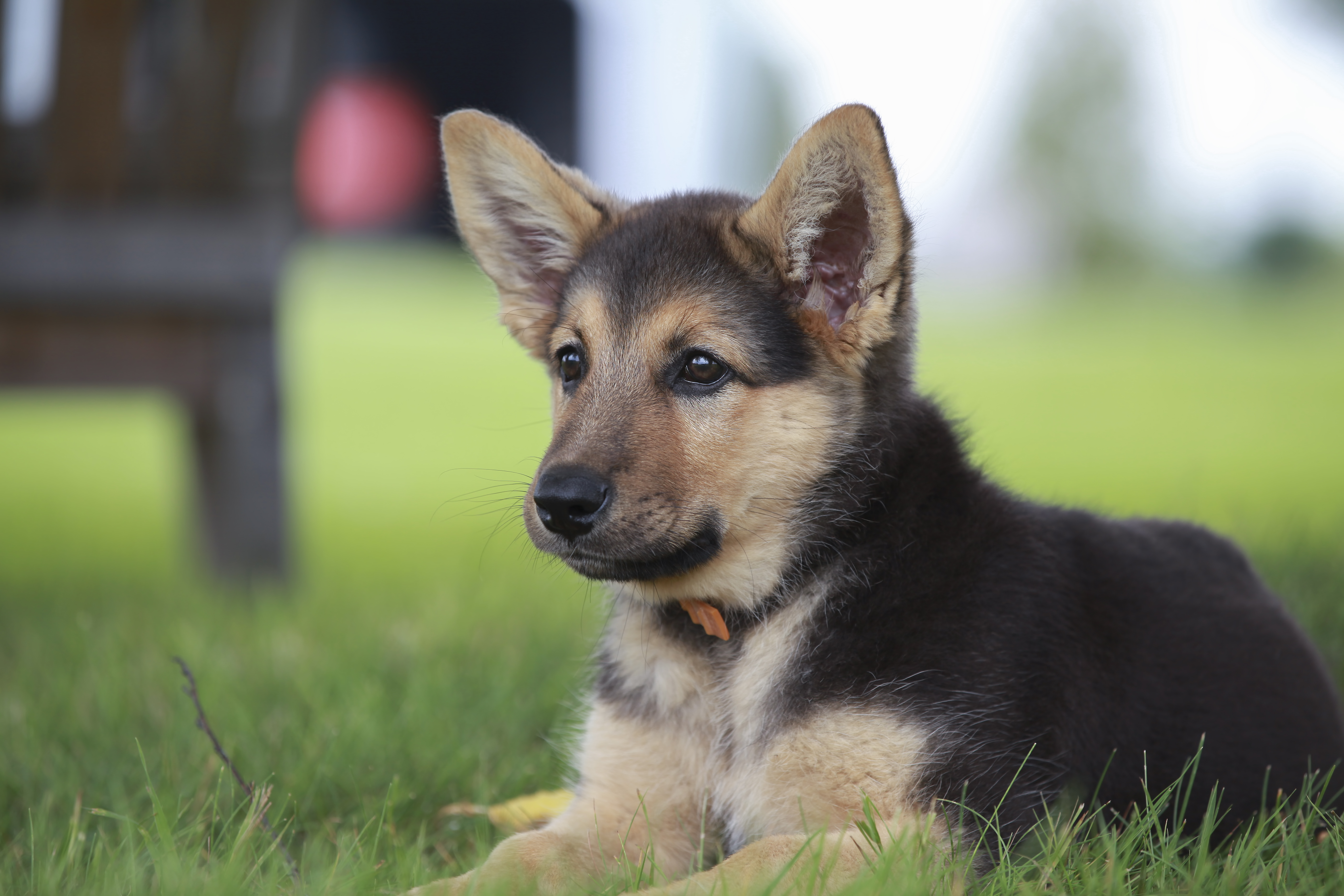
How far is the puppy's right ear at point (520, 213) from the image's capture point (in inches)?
140

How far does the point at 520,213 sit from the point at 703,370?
1.00 meters

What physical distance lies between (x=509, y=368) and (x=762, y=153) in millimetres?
48350

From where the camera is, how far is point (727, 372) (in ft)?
10.3

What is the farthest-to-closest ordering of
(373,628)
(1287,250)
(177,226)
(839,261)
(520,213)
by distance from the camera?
1. (1287,250)
2. (177,226)
3. (373,628)
4. (520,213)
5. (839,261)

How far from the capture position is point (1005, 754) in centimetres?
279

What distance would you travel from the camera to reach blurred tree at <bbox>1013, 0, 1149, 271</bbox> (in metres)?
59.4

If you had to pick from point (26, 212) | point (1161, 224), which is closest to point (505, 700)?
point (26, 212)

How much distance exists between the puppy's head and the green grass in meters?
0.48

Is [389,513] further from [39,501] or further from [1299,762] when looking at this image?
[1299,762]

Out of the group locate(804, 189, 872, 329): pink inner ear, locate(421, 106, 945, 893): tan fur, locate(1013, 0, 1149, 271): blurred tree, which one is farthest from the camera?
locate(1013, 0, 1149, 271): blurred tree

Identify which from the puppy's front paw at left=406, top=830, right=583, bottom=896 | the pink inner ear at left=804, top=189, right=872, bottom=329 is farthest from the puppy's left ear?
the puppy's front paw at left=406, top=830, right=583, bottom=896

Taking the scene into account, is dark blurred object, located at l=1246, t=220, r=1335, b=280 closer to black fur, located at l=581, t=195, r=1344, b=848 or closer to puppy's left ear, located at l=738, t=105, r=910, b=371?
black fur, located at l=581, t=195, r=1344, b=848

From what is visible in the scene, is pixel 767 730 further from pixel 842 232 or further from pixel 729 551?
pixel 842 232

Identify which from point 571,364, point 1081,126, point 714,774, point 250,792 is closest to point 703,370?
point 571,364
